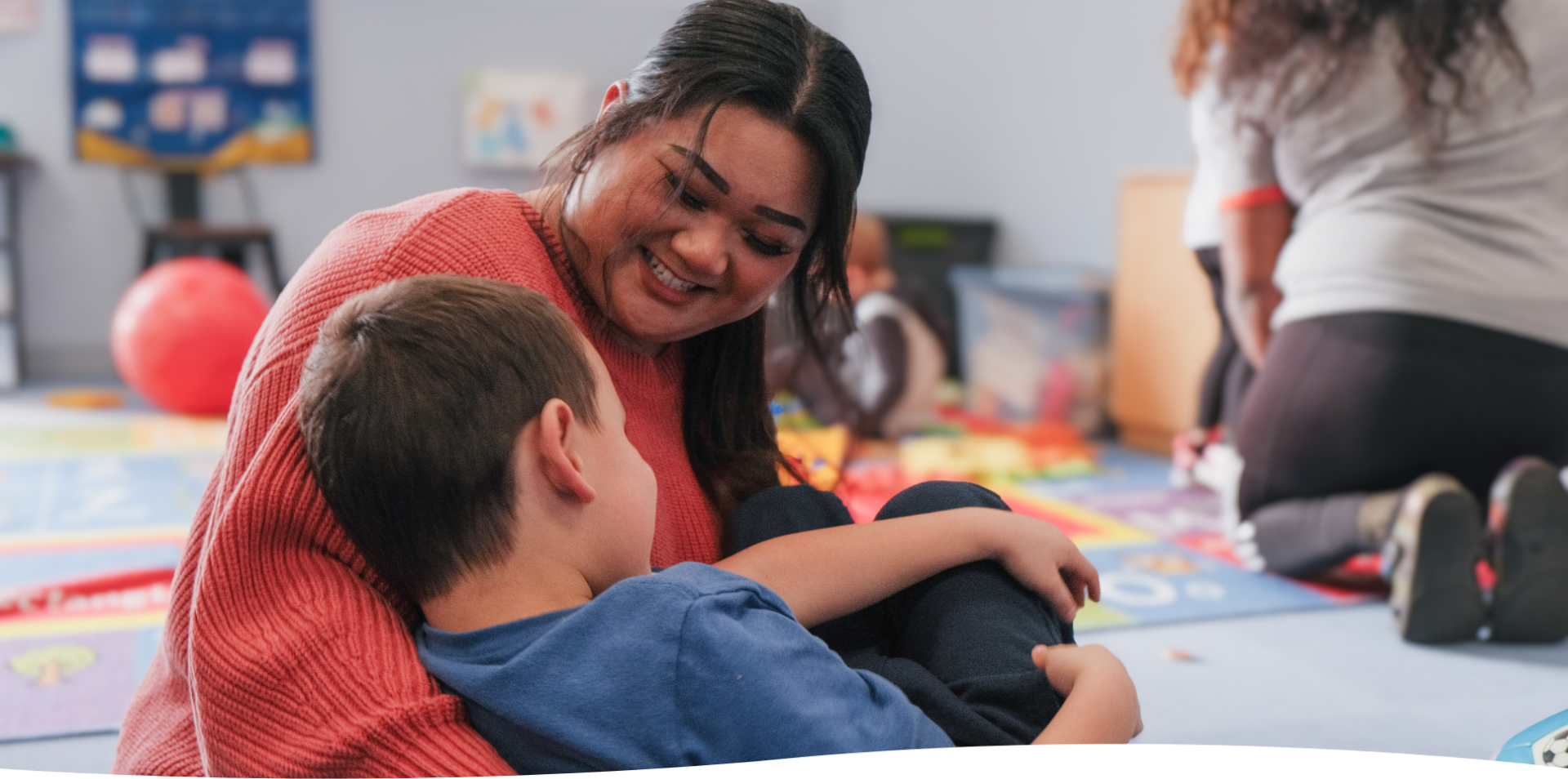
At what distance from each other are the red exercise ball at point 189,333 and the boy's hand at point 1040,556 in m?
1.70

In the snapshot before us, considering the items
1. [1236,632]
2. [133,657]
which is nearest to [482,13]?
[133,657]

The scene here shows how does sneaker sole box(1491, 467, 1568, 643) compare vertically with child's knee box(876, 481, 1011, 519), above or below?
below

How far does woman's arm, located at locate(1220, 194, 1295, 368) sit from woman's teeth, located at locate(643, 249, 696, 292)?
74cm

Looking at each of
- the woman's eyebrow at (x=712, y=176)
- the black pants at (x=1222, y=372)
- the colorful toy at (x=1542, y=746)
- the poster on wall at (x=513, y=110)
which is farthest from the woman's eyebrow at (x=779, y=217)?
the poster on wall at (x=513, y=110)

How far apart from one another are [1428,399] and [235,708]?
0.94 meters

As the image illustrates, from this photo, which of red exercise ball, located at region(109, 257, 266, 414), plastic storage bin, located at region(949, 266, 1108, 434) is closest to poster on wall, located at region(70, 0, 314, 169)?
red exercise ball, located at region(109, 257, 266, 414)

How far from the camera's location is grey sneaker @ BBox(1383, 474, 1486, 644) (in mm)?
904

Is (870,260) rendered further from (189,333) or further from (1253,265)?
(189,333)

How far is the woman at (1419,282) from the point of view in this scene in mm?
928

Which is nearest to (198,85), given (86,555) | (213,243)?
(213,243)

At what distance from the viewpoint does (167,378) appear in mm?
1979

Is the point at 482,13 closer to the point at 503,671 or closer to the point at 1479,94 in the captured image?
the point at 1479,94

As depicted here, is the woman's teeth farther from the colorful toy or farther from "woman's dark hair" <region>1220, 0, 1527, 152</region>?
"woman's dark hair" <region>1220, 0, 1527, 152</region>

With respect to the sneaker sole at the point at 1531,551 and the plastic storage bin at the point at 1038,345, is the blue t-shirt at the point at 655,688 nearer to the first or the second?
the sneaker sole at the point at 1531,551
